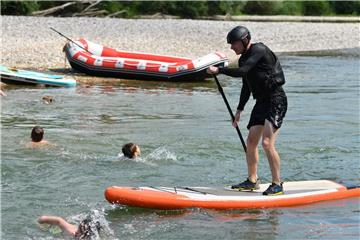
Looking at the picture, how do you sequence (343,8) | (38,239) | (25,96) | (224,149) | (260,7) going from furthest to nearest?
1. (343,8)
2. (260,7)
3. (25,96)
4. (224,149)
5. (38,239)

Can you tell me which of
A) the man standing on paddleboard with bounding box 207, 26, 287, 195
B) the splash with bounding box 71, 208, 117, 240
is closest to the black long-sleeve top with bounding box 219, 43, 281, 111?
the man standing on paddleboard with bounding box 207, 26, 287, 195

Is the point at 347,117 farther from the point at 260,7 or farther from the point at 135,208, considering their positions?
the point at 260,7

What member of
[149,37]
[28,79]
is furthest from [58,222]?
[149,37]

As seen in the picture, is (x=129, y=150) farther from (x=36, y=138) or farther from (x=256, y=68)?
(x=256, y=68)

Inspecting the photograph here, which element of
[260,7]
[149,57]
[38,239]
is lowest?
[38,239]

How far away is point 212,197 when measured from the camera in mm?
8938

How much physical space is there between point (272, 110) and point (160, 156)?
357cm

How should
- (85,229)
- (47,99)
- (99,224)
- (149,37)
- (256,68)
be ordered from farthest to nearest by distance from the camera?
(149,37) → (47,99) → (256,68) → (99,224) → (85,229)

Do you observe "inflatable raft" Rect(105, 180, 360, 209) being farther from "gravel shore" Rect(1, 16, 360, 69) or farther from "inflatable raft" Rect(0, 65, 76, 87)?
"gravel shore" Rect(1, 16, 360, 69)

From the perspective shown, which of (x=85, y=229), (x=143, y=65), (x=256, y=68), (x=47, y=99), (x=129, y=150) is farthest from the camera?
(x=143, y=65)

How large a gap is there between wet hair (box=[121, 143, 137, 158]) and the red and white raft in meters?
10.4

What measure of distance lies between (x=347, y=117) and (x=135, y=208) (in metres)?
8.42

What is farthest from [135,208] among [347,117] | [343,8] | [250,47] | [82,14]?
[343,8]

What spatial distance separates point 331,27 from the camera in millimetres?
45375
